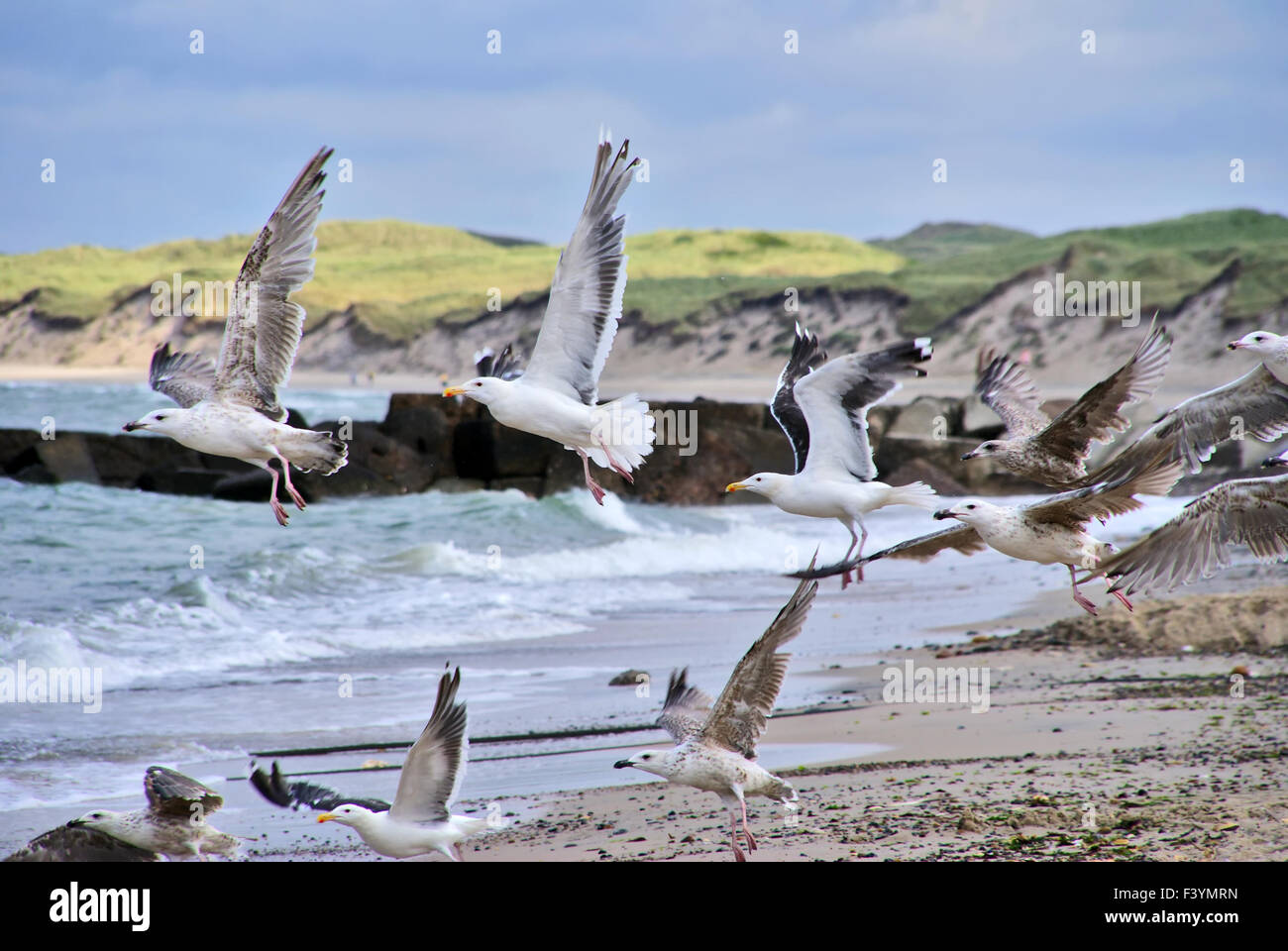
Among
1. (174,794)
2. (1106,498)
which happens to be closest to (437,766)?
(174,794)

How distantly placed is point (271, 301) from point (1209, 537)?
4.52 metres

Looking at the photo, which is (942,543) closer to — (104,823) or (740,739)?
(740,739)

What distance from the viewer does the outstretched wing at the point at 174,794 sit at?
5.44 m

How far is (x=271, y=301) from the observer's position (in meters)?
7.16

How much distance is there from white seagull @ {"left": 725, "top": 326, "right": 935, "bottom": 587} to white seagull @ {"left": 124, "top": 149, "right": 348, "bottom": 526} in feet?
7.40

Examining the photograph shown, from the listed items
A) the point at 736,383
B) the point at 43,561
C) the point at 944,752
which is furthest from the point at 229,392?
the point at 736,383

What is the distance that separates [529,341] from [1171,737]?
194 ft

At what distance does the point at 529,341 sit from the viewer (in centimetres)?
6569

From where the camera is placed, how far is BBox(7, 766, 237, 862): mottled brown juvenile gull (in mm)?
5391

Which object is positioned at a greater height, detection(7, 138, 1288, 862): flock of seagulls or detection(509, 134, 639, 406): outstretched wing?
detection(509, 134, 639, 406): outstretched wing

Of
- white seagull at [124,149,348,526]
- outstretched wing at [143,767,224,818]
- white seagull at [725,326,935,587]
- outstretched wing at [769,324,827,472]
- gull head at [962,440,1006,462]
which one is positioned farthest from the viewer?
outstretched wing at [769,324,827,472]

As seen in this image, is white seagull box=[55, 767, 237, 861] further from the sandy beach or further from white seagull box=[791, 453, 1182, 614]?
white seagull box=[791, 453, 1182, 614]

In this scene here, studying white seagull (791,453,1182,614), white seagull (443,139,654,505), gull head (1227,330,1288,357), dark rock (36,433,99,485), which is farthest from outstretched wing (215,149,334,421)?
dark rock (36,433,99,485)
